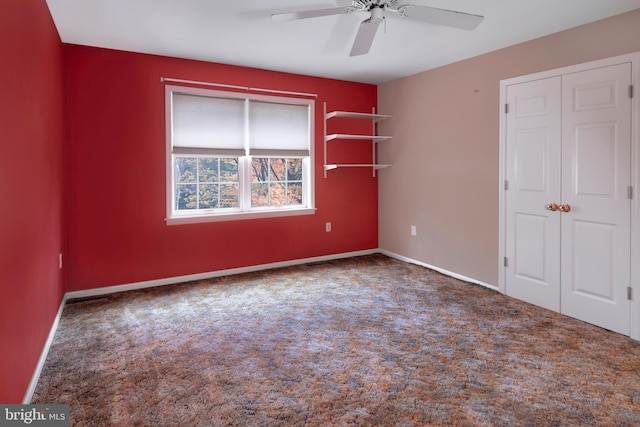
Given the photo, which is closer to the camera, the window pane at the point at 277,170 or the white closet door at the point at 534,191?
the white closet door at the point at 534,191

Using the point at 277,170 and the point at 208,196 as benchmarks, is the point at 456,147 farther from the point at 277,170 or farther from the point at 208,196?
the point at 208,196

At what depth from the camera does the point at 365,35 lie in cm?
290

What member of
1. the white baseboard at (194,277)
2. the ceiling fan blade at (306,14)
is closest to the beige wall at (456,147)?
the white baseboard at (194,277)

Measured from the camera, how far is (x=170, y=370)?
2.41 metres

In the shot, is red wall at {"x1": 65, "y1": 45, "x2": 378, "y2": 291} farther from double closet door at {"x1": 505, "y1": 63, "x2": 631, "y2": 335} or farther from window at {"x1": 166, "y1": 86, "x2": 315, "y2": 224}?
double closet door at {"x1": 505, "y1": 63, "x2": 631, "y2": 335}

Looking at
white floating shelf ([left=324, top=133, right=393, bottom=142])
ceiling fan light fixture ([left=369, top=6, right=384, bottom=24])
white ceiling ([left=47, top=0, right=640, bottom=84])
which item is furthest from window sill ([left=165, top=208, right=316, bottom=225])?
ceiling fan light fixture ([left=369, top=6, right=384, bottom=24])

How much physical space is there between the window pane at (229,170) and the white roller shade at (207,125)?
0.43ft

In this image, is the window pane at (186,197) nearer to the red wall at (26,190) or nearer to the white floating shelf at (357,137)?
the red wall at (26,190)

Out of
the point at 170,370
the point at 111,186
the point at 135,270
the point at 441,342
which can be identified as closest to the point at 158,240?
the point at 135,270

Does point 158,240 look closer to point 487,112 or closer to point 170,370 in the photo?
point 170,370

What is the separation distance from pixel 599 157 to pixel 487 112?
3.94 feet

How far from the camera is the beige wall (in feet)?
10.8

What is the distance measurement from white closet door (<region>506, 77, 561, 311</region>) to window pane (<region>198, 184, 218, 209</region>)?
3190mm

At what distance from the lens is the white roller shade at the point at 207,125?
4.19m
